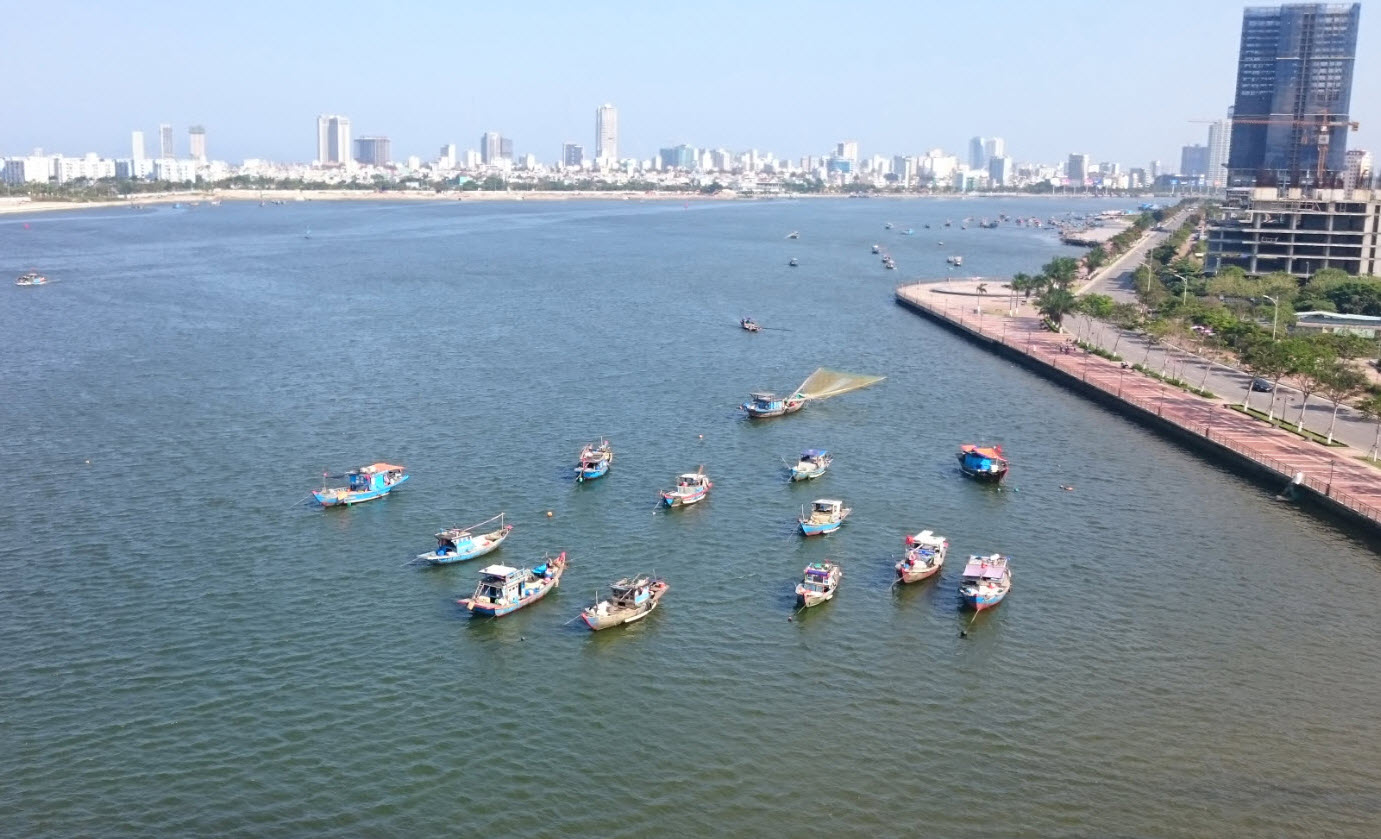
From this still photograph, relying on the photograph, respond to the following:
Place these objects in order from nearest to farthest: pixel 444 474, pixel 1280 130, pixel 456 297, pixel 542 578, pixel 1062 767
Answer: pixel 1062 767 < pixel 542 578 < pixel 444 474 < pixel 456 297 < pixel 1280 130

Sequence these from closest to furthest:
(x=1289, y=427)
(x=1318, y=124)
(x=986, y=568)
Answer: (x=986, y=568) < (x=1289, y=427) < (x=1318, y=124)

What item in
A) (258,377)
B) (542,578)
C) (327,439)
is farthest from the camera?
(258,377)

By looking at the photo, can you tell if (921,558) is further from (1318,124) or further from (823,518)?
(1318,124)

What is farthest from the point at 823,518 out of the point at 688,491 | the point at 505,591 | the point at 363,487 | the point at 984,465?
the point at 363,487

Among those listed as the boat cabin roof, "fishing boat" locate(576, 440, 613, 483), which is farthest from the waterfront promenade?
"fishing boat" locate(576, 440, 613, 483)

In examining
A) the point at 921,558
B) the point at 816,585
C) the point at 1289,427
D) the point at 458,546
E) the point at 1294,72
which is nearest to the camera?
the point at 816,585

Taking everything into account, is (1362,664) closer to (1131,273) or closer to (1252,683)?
(1252,683)

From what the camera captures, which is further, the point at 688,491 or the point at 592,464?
the point at 592,464

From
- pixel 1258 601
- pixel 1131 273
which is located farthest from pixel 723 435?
→ pixel 1131 273
